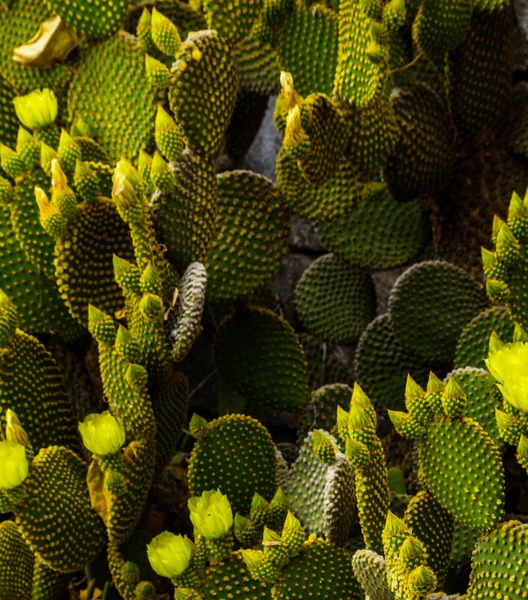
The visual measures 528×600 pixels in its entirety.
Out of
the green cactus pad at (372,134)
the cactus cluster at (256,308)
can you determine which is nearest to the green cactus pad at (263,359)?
the cactus cluster at (256,308)

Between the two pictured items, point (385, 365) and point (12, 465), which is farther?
point (385, 365)

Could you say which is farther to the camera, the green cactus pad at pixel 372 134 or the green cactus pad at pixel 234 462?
the green cactus pad at pixel 372 134

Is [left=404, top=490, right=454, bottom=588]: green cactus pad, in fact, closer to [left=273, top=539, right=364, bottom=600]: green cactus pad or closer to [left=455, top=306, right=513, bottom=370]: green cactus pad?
[left=273, top=539, right=364, bottom=600]: green cactus pad

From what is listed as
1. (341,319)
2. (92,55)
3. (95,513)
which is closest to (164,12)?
(92,55)

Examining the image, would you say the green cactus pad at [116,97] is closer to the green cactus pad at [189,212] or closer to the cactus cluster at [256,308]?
the cactus cluster at [256,308]

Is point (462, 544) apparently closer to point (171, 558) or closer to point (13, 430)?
point (171, 558)

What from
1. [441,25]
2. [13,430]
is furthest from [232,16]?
[13,430]

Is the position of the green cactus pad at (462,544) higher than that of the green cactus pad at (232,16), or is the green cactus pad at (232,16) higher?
the green cactus pad at (232,16)
